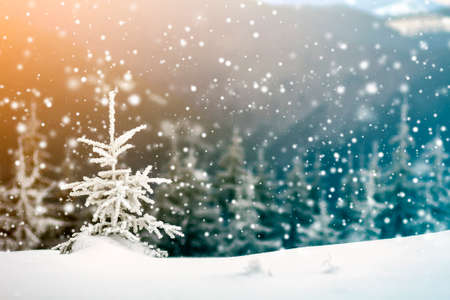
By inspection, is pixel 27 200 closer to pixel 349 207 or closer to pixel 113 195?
pixel 113 195

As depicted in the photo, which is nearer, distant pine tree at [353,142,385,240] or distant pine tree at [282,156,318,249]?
distant pine tree at [353,142,385,240]

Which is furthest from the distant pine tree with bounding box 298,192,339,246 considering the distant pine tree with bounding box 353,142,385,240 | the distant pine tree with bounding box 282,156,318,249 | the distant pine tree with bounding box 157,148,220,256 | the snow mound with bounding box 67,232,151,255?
the snow mound with bounding box 67,232,151,255

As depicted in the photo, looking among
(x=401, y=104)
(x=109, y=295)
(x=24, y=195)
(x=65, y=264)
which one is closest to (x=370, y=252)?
(x=109, y=295)

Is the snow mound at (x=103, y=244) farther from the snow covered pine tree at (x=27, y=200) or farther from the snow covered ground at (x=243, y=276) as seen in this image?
the snow covered pine tree at (x=27, y=200)

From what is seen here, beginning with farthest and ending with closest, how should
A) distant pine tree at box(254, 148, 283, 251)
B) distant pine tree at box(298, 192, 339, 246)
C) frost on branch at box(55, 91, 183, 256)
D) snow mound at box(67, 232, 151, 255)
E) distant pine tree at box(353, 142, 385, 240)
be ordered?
distant pine tree at box(254, 148, 283, 251) → distant pine tree at box(298, 192, 339, 246) → distant pine tree at box(353, 142, 385, 240) → frost on branch at box(55, 91, 183, 256) → snow mound at box(67, 232, 151, 255)

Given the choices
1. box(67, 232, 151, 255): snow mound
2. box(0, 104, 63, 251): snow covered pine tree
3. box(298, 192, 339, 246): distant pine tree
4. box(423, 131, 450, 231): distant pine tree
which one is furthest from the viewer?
box(298, 192, 339, 246): distant pine tree

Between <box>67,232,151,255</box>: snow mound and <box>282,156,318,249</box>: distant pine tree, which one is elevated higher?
<box>67,232,151,255</box>: snow mound

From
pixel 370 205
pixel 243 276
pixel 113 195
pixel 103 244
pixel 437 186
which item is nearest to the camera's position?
pixel 243 276

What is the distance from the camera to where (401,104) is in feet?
42.4

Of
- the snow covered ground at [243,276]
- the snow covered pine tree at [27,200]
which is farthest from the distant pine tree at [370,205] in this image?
the snow covered pine tree at [27,200]

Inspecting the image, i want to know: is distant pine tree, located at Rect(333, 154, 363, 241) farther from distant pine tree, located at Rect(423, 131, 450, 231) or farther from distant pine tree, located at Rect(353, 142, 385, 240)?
distant pine tree, located at Rect(423, 131, 450, 231)

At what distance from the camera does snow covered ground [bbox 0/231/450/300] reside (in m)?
3.03

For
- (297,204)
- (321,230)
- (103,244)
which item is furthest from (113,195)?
(321,230)

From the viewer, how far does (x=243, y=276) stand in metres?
3.53
